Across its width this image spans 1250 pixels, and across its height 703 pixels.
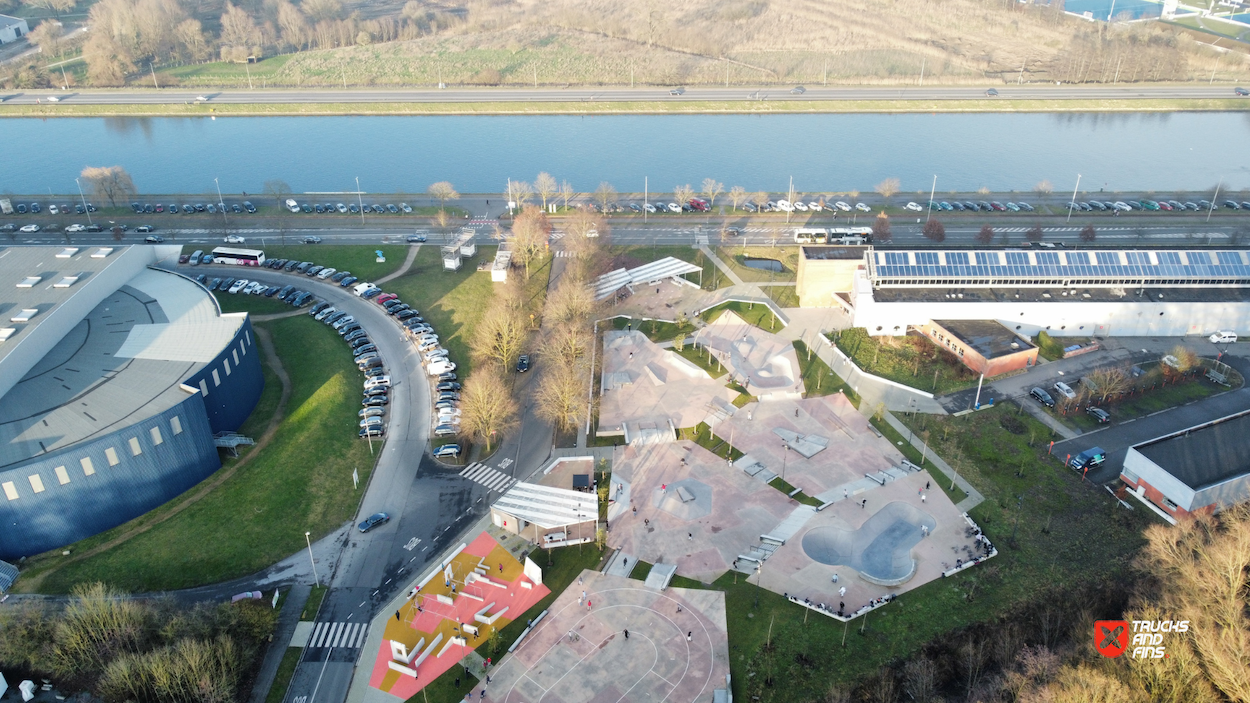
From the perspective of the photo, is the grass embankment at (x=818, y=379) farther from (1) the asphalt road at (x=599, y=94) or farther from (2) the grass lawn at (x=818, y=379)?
(1) the asphalt road at (x=599, y=94)

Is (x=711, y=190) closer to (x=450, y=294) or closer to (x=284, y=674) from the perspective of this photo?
(x=450, y=294)

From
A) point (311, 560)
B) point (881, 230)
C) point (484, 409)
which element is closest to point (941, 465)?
point (484, 409)

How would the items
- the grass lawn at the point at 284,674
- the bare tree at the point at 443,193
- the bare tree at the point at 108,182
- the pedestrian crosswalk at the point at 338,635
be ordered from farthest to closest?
the bare tree at the point at 443,193 → the bare tree at the point at 108,182 → the pedestrian crosswalk at the point at 338,635 → the grass lawn at the point at 284,674

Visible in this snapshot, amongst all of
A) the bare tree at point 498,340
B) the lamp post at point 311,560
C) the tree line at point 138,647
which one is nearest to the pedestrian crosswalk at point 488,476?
the lamp post at point 311,560

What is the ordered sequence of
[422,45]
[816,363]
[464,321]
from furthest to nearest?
[422,45], [464,321], [816,363]

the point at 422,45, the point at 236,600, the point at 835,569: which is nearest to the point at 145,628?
the point at 236,600

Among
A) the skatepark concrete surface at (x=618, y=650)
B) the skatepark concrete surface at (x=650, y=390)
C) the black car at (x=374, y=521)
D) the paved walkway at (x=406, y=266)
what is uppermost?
the paved walkway at (x=406, y=266)

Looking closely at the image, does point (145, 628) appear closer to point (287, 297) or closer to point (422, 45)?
point (287, 297)
